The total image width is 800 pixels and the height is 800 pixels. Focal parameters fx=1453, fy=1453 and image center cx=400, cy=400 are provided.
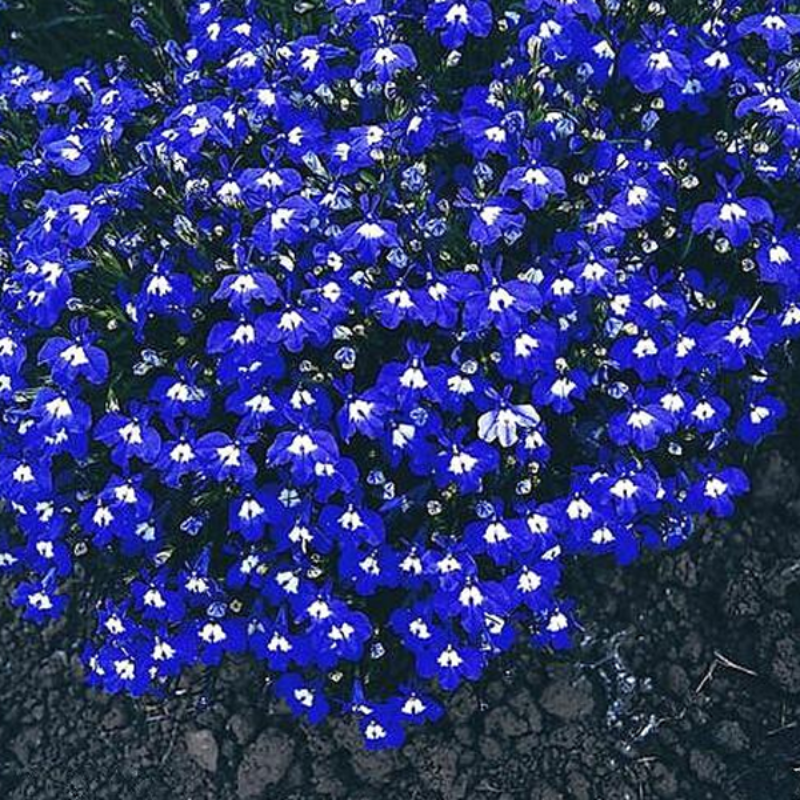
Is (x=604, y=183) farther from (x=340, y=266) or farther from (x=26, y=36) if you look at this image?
(x=26, y=36)

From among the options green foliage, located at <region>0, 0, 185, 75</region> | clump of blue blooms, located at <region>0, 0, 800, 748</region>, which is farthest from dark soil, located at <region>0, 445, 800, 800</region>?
green foliage, located at <region>0, 0, 185, 75</region>

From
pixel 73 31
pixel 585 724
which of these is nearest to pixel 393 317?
pixel 585 724

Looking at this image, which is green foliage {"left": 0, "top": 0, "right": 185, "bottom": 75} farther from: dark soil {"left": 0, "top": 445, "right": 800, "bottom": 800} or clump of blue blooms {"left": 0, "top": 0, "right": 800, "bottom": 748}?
dark soil {"left": 0, "top": 445, "right": 800, "bottom": 800}

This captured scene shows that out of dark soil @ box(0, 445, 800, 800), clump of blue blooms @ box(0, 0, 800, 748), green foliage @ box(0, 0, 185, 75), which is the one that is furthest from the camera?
green foliage @ box(0, 0, 185, 75)

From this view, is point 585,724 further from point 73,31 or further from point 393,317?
point 73,31

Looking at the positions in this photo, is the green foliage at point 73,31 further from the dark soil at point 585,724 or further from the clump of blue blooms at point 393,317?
the dark soil at point 585,724

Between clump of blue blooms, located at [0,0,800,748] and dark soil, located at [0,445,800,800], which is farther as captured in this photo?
dark soil, located at [0,445,800,800]

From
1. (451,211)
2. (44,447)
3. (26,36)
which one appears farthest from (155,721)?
(26,36)
